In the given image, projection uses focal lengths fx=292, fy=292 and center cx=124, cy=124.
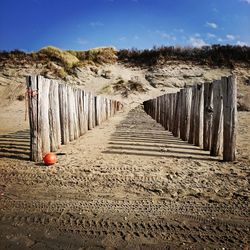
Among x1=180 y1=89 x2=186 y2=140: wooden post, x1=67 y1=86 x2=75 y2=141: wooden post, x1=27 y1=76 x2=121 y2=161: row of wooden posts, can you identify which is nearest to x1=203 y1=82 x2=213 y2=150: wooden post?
x1=180 y1=89 x2=186 y2=140: wooden post

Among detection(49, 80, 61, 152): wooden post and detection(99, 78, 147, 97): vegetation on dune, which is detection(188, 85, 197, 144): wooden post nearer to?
detection(49, 80, 61, 152): wooden post

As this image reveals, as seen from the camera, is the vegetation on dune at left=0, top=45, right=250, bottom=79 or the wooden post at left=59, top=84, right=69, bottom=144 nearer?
the wooden post at left=59, top=84, right=69, bottom=144

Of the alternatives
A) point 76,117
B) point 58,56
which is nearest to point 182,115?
point 76,117

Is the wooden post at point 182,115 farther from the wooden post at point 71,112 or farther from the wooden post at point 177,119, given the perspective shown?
the wooden post at point 71,112

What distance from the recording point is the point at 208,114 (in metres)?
6.13

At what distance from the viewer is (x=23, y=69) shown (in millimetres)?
27203

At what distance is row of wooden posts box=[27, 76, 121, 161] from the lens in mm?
5082

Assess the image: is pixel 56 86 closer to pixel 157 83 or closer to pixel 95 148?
pixel 95 148

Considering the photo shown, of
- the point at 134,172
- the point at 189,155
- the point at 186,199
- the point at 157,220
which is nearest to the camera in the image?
the point at 157,220

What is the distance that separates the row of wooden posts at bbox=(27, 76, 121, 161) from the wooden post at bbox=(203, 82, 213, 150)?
3.14 m

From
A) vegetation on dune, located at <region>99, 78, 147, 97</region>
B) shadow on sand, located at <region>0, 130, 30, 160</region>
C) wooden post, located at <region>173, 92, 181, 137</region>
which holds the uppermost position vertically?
vegetation on dune, located at <region>99, 78, 147, 97</region>

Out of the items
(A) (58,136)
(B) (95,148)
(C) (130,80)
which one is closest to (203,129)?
(B) (95,148)

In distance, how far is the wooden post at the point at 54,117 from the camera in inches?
229

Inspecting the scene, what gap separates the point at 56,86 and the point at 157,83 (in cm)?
2498
